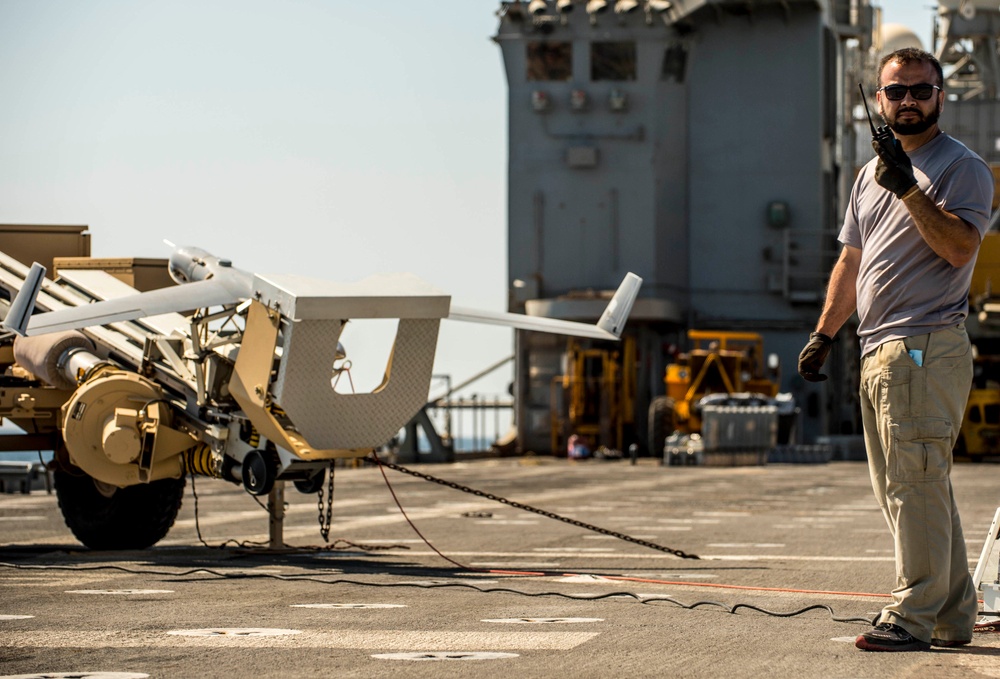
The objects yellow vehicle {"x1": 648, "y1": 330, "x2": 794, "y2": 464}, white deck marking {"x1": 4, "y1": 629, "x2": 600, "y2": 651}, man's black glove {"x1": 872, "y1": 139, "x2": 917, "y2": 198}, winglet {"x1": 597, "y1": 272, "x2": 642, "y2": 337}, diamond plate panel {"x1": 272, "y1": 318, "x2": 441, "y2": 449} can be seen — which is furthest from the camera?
yellow vehicle {"x1": 648, "y1": 330, "x2": 794, "y2": 464}

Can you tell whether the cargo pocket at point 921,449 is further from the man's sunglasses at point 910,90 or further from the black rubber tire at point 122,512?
the black rubber tire at point 122,512

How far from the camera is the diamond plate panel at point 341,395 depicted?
11.0 meters

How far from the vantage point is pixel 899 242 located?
646 centimetres

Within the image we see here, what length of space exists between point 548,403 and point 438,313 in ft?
105

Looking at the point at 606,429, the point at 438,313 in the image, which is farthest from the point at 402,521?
the point at 606,429

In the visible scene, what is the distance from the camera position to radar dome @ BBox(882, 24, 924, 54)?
62.8 metres

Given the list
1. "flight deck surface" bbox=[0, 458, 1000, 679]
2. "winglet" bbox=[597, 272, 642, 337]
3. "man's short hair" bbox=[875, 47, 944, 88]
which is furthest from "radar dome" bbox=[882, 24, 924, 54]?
"man's short hair" bbox=[875, 47, 944, 88]

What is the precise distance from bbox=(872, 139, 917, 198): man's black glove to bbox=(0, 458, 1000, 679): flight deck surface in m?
1.80

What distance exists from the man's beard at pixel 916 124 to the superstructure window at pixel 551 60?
1471 inches

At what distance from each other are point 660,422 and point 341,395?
27425 millimetres

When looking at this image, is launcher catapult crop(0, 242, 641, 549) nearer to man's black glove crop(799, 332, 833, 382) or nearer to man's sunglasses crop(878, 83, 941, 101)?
man's black glove crop(799, 332, 833, 382)

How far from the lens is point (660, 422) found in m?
38.3

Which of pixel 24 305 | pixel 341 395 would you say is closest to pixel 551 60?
pixel 341 395

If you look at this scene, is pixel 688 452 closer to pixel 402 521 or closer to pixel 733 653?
pixel 402 521
